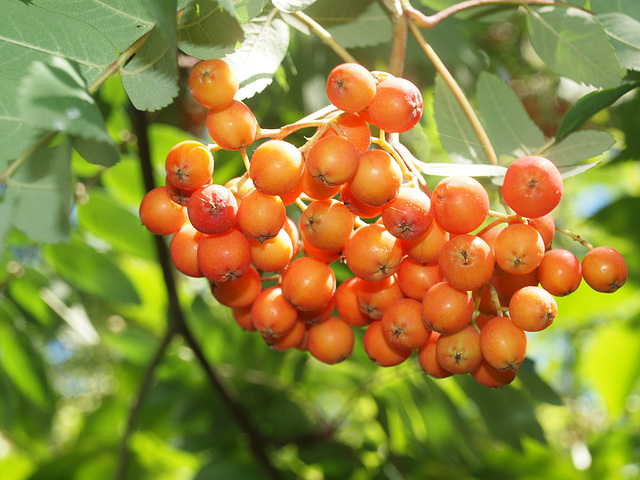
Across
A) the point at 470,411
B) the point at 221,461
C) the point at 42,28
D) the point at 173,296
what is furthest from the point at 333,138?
the point at 470,411

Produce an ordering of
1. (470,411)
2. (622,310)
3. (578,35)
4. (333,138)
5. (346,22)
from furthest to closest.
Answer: (470,411)
(622,310)
(346,22)
(578,35)
(333,138)

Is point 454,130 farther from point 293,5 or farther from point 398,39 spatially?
point 293,5

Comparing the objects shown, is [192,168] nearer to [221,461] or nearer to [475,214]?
[475,214]

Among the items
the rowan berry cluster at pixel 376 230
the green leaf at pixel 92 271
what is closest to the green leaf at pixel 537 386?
the rowan berry cluster at pixel 376 230

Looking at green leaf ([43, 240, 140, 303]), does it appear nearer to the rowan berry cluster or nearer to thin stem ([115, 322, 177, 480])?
thin stem ([115, 322, 177, 480])

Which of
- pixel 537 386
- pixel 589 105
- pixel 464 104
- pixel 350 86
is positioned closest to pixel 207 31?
pixel 350 86

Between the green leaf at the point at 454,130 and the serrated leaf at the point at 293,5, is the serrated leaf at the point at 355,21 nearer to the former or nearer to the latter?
the green leaf at the point at 454,130
